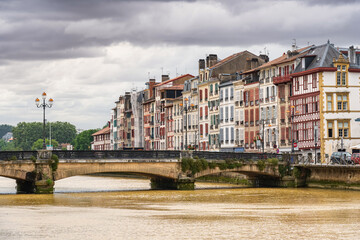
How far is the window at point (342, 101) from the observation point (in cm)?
8128

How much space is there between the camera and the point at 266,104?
303 ft

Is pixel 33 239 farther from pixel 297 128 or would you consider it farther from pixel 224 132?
pixel 224 132

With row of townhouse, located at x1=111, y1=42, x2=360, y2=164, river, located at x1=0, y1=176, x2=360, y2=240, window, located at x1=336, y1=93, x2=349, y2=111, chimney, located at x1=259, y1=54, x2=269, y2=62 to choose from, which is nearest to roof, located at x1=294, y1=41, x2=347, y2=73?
row of townhouse, located at x1=111, y1=42, x2=360, y2=164

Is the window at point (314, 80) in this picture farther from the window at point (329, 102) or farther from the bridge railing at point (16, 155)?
the bridge railing at point (16, 155)

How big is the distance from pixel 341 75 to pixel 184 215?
140 feet

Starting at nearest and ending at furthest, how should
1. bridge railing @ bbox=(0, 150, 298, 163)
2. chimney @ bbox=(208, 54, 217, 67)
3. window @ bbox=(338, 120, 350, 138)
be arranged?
bridge railing @ bbox=(0, 150, 298, 163) → window @ bbox=(338, 120, 350, 138) → chimney @ bbox=(208, 54, 217, 67)

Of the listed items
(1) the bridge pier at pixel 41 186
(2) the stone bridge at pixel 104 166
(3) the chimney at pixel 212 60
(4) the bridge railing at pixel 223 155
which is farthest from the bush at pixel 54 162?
(3) the chimney at pixel 212 60

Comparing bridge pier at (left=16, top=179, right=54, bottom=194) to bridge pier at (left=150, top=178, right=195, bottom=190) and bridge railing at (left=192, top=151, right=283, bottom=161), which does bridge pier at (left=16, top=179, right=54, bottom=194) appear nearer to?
bridge pier at (left=150, top=178, right=195, bottom=190)

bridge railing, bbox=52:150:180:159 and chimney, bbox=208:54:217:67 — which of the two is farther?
chimney, bbox=208:54:217:67

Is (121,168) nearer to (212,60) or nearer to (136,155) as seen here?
(136,155)

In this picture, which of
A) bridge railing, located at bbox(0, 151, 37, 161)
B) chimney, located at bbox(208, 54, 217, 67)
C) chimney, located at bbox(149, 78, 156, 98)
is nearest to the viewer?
bridge railing, located at bbox(0, 151, 37, 161)

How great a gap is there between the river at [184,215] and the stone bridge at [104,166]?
181 centimetres

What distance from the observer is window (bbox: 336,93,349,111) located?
81281 mm

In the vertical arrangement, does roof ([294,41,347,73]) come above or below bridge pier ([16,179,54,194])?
above
